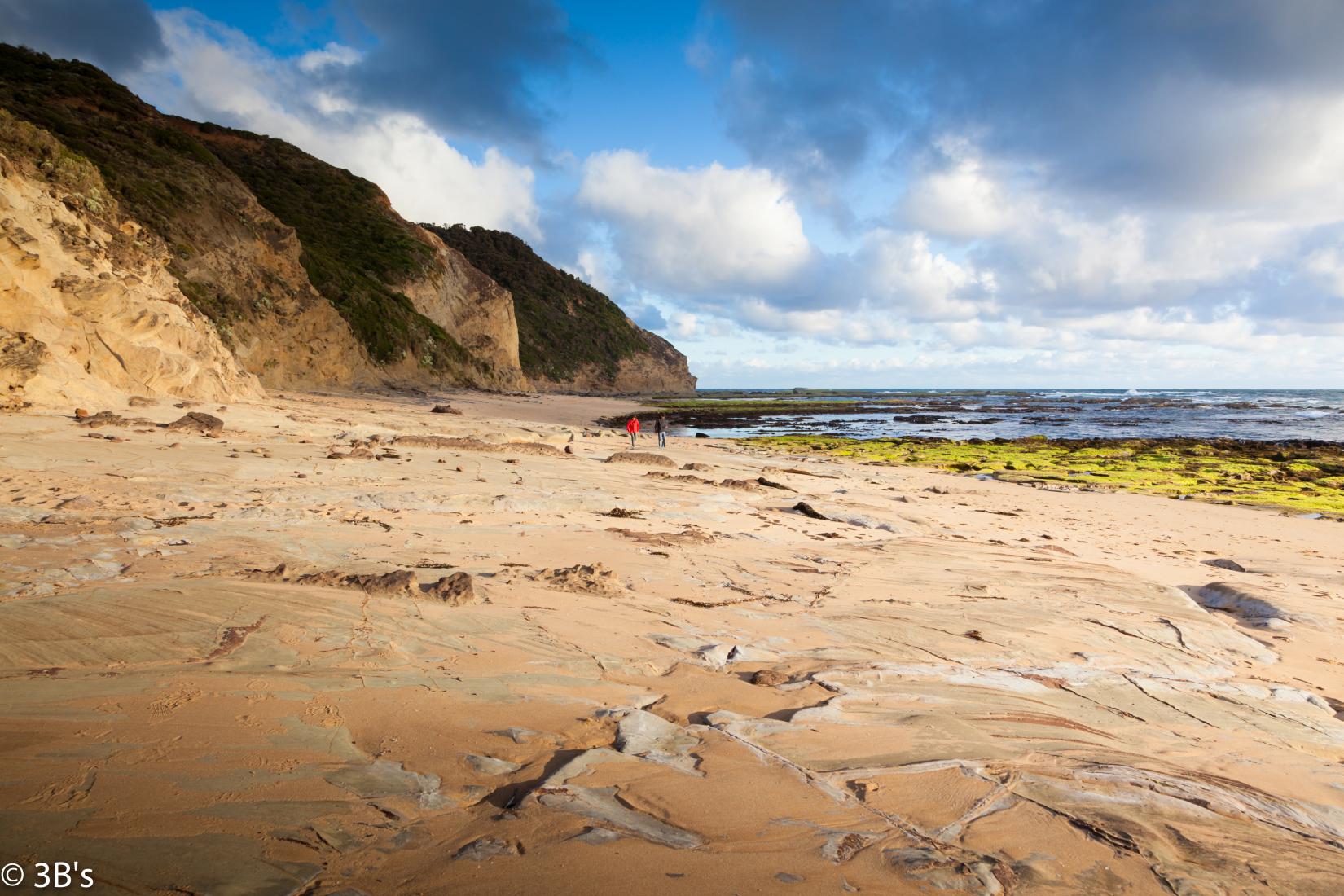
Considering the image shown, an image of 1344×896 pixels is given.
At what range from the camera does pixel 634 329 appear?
337 ft

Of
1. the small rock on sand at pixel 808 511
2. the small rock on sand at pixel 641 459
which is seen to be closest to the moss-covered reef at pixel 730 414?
the small rock on sand at pixel 641 459

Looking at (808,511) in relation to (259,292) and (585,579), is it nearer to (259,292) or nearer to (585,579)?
(585,579)

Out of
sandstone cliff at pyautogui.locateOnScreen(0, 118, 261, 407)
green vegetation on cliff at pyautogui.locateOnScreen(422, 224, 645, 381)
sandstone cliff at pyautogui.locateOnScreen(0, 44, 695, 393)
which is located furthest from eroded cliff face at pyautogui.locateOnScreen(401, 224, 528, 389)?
sandstone cliff at pyautogui.locateOnScreen(0, 118, 261, 407)

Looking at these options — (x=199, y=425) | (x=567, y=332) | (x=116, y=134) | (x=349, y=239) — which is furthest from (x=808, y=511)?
(x=567, y=332)

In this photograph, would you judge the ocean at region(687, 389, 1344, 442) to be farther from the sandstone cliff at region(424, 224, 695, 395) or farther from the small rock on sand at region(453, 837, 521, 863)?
the sandstone cliff at region(424, 224, 695, 395)

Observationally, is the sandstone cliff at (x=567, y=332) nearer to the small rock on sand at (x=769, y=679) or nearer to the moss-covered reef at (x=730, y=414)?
the moss-covered reef at (x=730, y=414)

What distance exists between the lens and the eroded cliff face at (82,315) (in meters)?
10.4

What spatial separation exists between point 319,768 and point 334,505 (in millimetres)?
4984

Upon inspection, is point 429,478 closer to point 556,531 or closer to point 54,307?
point 556,531

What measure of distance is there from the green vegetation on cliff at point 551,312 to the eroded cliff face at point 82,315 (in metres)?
63.4

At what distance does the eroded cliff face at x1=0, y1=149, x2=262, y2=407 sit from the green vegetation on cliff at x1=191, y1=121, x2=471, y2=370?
21754 millimetres

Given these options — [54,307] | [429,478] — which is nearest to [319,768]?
[429,478]

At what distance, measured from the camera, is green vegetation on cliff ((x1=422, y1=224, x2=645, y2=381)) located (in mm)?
83750

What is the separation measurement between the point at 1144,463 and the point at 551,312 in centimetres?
7709
